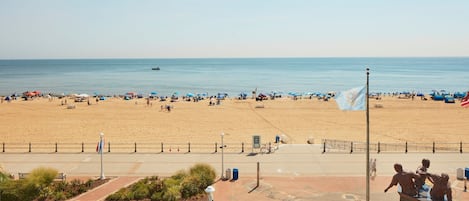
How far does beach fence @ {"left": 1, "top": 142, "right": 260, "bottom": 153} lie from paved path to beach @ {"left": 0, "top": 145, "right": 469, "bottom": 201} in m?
1.25

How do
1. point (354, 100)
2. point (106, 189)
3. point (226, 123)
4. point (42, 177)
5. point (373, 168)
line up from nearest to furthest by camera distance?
point (354, 100) < point (42, 177) < point (106, 189) < point (373, 168) < point (226, 123)

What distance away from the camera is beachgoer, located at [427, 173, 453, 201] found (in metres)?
13.0

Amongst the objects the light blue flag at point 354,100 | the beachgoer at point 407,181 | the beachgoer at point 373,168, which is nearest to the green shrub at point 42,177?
the light blue flag at point 354,100

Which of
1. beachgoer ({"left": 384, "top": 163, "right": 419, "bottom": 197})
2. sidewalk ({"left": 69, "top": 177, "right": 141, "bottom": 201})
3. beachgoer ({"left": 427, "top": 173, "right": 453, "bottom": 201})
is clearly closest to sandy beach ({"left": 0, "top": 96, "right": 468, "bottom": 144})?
sidewalk ({"left": 69, "top": 177, "right": 141, "bottom": 201})

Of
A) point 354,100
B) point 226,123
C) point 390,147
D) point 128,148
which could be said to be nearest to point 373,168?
point 354,100

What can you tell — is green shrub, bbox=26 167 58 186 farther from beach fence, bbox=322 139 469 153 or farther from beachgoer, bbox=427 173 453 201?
beach fence, bbox=322 139 469 153

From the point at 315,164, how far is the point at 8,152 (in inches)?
713

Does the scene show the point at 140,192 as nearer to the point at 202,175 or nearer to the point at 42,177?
the point at 202,175

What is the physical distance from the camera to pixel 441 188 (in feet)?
42.9

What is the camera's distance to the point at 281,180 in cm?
2023

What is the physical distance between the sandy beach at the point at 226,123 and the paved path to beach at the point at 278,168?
6616 mm

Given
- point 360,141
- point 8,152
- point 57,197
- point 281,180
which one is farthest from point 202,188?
point 360,141

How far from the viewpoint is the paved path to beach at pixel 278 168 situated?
18.4 metres

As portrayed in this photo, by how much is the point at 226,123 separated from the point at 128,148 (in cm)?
1454
